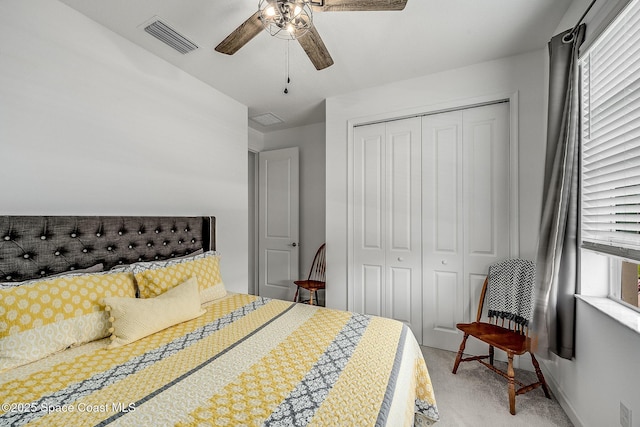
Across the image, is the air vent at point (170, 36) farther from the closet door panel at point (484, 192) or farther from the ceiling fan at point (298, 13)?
the closet door panel at point (484, 192)

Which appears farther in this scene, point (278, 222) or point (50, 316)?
point (278, 222)

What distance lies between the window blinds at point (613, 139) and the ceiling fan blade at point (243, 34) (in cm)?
168

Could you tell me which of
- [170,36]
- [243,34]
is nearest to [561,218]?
[243,34]

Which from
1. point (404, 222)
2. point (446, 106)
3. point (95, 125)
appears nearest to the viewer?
point (95, 125)

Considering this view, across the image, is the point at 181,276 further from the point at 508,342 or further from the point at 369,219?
the point at 508,342

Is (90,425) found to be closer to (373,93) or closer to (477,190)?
(477,190)

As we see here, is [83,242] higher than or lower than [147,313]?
higher

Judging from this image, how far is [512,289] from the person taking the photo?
6.62 ft

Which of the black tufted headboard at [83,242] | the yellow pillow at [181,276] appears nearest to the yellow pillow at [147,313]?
the yellow pillow at [181,276]

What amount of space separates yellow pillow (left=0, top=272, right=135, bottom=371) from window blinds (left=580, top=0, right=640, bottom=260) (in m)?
2.49

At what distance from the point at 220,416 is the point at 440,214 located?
7.38 ft

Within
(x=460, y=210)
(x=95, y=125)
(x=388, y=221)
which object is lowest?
(x=388, y=221)

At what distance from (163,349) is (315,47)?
5.84 feet

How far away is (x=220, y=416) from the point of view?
819 mm
